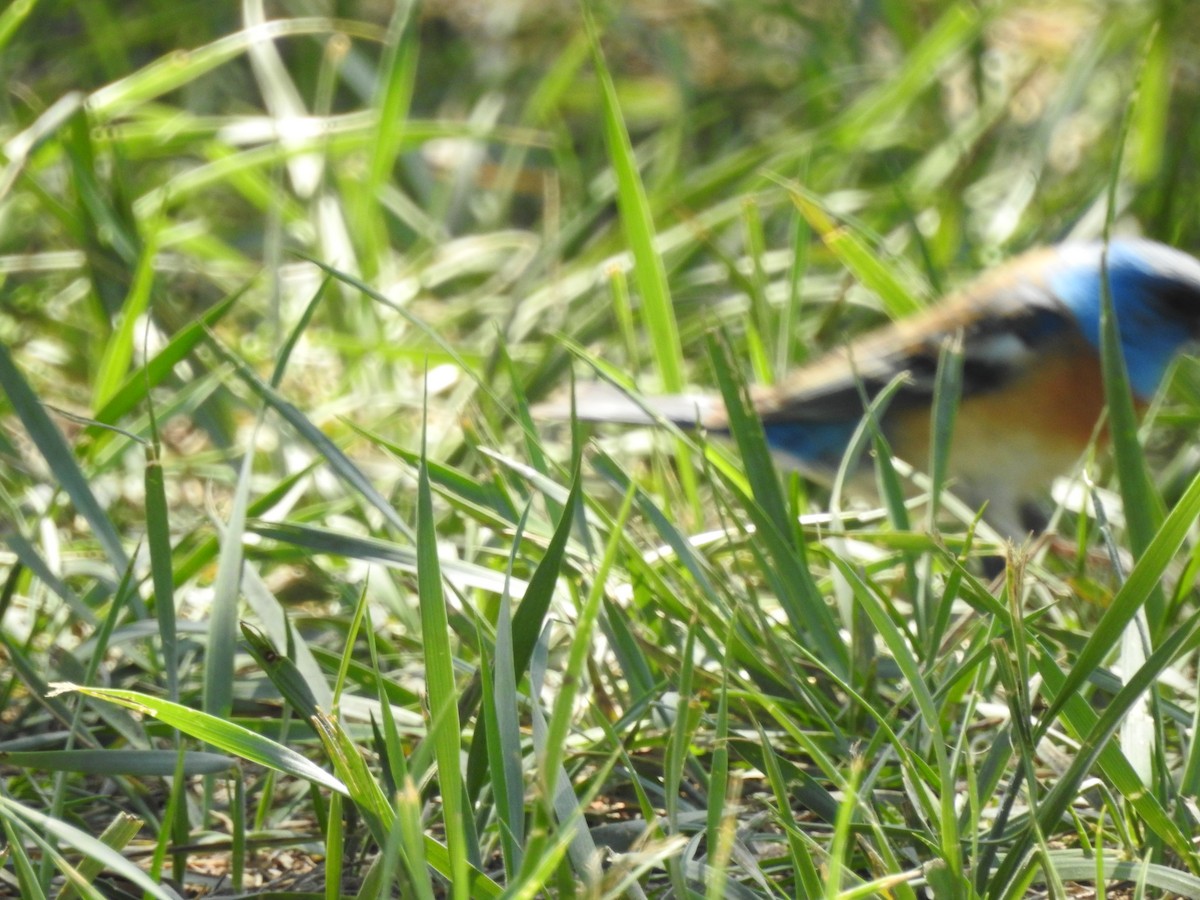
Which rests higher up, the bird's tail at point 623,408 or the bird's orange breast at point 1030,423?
the bird's tail at point 623,408

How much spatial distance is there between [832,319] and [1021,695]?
2024mm

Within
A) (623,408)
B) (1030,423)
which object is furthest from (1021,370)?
(623,408)

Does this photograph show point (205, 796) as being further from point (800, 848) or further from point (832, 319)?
point (832, 319)

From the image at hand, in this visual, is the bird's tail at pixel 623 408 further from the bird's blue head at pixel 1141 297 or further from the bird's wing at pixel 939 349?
the bird's blue head at pixel 1141 297

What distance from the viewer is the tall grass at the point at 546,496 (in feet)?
4.76

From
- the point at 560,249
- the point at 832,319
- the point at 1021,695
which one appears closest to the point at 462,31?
the point at 560,249

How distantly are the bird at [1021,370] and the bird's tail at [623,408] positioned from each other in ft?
0.07

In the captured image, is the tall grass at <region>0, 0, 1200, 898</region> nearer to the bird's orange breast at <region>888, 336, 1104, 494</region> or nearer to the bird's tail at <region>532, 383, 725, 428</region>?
the bird's tail at <region>532, 383, 725, 428</region>

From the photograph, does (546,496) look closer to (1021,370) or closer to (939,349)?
(939,349)

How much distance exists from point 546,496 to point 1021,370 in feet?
5.21

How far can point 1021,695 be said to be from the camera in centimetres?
138

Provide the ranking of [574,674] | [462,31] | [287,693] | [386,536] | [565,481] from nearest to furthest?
[574,674], [287,693], [565,481], [386,536], [462,31]

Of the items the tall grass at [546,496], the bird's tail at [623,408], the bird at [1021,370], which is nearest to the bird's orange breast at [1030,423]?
the bird at [1021,370]

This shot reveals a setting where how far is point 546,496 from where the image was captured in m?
1.91
